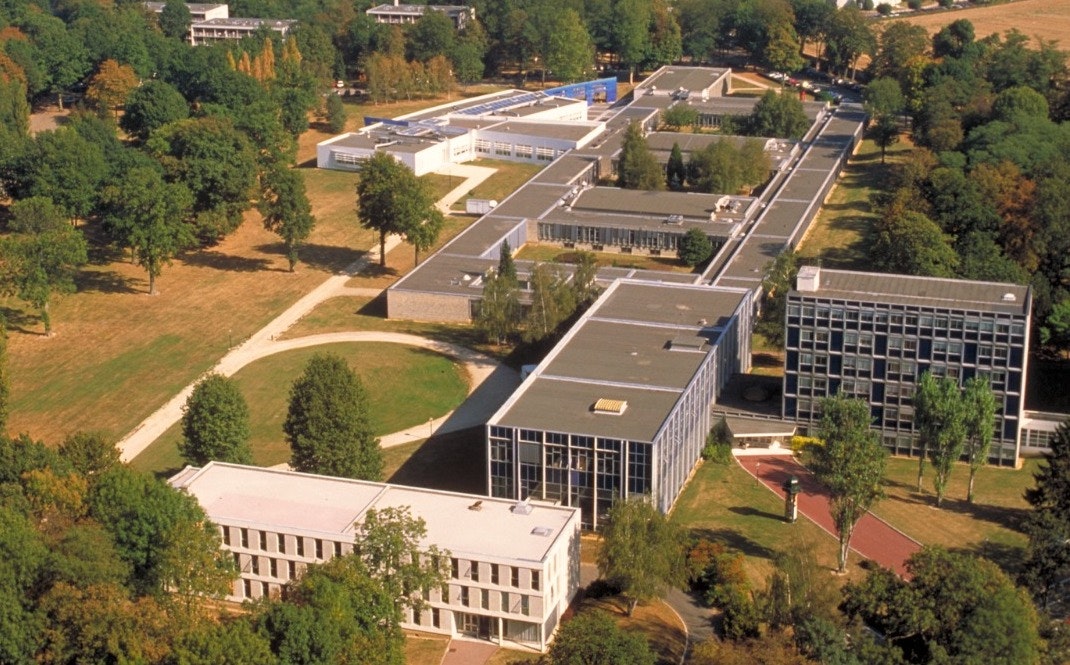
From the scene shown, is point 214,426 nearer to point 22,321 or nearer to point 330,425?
point 330,425

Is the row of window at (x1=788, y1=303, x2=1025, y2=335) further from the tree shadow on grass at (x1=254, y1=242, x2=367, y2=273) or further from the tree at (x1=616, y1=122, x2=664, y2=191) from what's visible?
the tree at (x1=616, y1=122, x2=664, y2=191)

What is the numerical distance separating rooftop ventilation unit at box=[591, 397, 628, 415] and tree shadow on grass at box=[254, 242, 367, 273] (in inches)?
1693

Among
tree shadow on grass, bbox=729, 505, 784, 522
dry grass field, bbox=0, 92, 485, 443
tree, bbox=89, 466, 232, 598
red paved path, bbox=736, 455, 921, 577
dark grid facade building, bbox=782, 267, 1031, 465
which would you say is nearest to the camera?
tree, bbox=89, 466, 232, 598

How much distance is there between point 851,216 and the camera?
388 ft

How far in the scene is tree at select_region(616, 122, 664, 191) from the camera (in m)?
122

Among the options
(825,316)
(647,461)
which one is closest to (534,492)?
(647,461)

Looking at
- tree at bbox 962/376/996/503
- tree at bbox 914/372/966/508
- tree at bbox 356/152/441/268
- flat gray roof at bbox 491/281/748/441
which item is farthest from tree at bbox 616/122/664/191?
tree at bbox 914/372/966/508

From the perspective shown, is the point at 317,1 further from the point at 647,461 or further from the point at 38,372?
the point at 647,461

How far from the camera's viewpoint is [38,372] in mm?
88562

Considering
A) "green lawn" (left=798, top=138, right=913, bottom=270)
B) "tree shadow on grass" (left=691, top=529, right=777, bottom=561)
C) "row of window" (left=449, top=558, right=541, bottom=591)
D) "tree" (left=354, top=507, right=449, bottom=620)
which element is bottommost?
"tree shadow on grass" (left=691, top=529, right=777, bottom=561)

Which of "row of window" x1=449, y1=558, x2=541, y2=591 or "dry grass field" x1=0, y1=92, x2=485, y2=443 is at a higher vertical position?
"dry grass field" x1=0, y1=92, x2=485, y2=443

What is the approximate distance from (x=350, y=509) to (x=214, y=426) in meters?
9.68

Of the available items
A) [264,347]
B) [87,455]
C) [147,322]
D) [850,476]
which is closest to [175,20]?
[147,322]

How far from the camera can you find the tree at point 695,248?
107000 millimetres
